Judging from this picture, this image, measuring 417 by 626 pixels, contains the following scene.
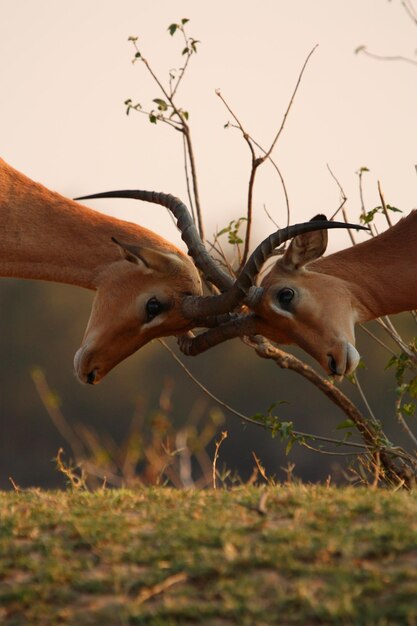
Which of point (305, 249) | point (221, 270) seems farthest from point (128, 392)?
point (305, 249)

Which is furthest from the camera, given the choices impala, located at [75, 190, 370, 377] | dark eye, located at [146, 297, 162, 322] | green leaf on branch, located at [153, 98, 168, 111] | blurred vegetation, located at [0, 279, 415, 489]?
blurred vegetation, located at [0, 279, 415, 489]

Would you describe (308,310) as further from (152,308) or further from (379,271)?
(152,308)

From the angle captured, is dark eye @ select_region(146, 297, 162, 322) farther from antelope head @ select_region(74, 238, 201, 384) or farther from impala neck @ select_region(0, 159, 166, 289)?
impala neck @ select_region(0, 159, 166, 289)

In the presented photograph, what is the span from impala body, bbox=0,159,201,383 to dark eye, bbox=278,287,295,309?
0.64m

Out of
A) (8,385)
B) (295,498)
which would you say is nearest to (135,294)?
(295,498)

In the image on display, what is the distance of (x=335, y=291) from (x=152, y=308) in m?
1.36

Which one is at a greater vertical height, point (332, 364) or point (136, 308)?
point (136, 308)

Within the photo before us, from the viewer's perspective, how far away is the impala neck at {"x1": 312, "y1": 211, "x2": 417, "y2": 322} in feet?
30.3

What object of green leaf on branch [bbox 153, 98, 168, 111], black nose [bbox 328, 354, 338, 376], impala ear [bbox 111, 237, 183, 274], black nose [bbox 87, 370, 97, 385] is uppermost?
green leaf on branch [bbox 153, 98, 168, 111]

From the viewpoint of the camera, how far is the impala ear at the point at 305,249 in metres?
8.87

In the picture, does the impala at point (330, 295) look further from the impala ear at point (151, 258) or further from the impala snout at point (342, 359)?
the impala ear at point (151, 258)

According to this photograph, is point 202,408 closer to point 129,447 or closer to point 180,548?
point 129,447

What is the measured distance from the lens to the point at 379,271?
30.5 ft

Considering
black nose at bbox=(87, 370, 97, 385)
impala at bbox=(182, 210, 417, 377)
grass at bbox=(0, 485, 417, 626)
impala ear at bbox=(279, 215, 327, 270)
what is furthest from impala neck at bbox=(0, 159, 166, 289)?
grass at bbox=(0, 485, 417, 626)
